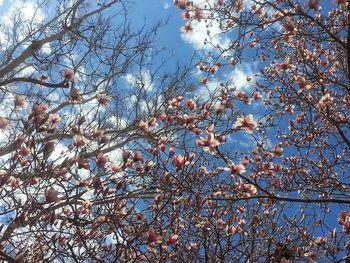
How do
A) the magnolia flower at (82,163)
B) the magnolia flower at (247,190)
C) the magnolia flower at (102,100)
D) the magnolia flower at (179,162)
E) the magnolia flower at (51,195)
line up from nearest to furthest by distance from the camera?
the magnolia flower at (51,195)
the magnolia flower at (82,163)
the magnolia flower at (179,162)
the magnolia flower at (247,190)
the magnolia flower at (102,100)

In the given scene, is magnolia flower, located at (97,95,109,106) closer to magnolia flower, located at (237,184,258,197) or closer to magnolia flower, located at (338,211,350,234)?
magnolia flower, located at (237,184,258,197)

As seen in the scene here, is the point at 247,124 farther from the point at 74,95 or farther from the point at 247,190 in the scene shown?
the point at 74,95

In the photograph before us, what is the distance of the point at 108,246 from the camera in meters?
3.88

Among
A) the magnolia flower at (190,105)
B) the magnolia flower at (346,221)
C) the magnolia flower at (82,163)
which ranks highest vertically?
the magnolia flower at (190,105)

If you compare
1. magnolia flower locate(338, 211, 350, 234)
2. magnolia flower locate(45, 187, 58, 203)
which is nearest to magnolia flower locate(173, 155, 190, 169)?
magnolia flower locate(45, 187, 58, 203)

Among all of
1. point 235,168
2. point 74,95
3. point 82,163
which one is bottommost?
point 82,163

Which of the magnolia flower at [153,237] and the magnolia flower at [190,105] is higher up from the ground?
the magnolia flower at [190,105]

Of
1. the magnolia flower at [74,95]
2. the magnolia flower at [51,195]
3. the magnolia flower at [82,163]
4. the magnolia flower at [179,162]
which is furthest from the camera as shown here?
the magnolia flower at [179,162]

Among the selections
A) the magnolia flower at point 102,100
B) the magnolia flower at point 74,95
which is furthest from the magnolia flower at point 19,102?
the magnolia flower at point 102,100

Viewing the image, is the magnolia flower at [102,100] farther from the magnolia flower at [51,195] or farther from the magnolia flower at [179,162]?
the magnolia flower at [51,195]

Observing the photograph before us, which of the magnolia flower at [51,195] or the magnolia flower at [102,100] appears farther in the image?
the magnolia flower at [102,100]

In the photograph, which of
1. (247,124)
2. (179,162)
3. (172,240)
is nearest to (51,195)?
(179,162)

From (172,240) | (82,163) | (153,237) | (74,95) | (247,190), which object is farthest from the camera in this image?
(247,190)

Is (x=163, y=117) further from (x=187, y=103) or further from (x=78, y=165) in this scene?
(x=78, y=165)
